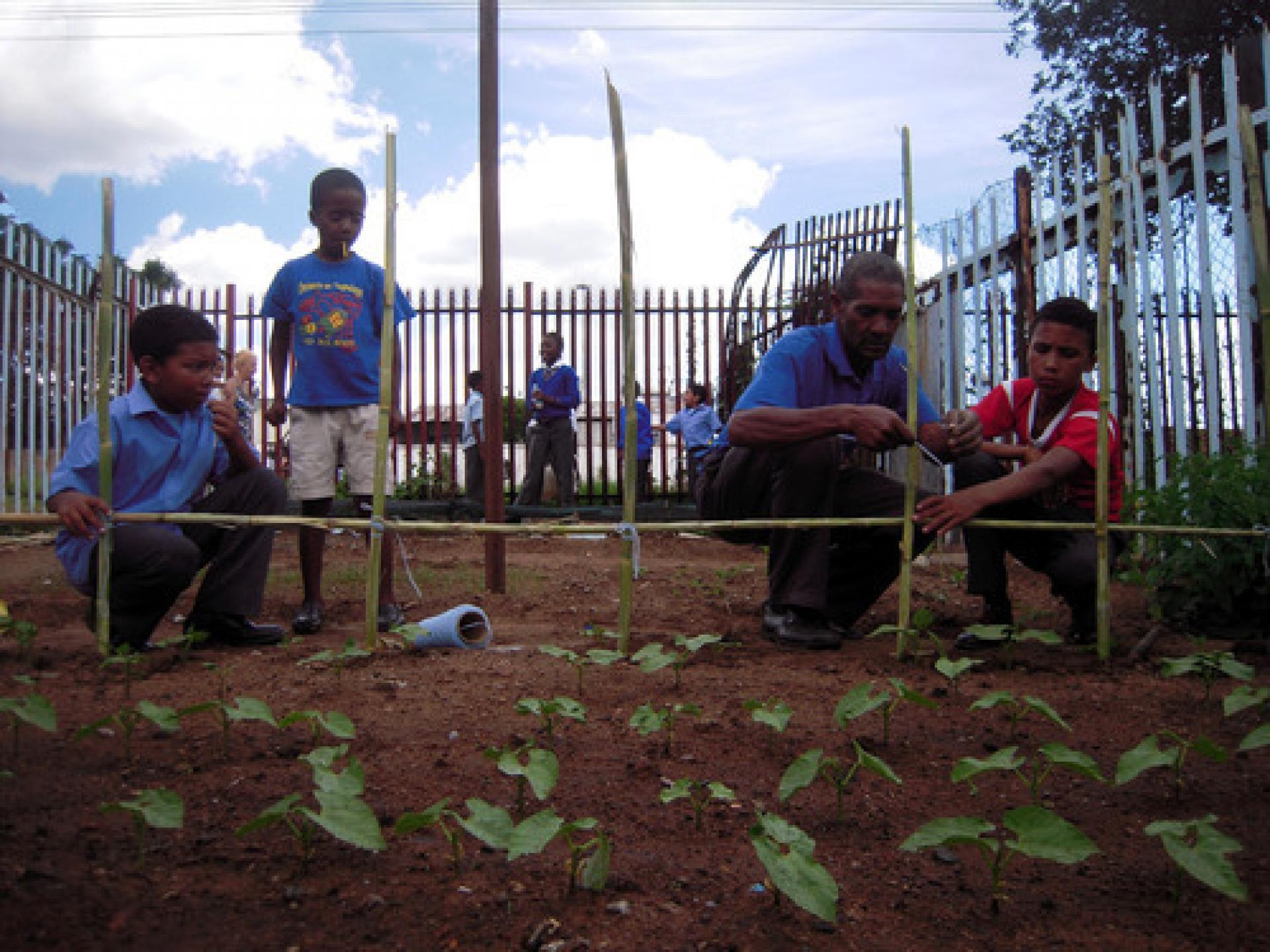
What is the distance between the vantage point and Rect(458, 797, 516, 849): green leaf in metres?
1.44

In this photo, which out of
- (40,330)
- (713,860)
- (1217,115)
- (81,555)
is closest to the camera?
(713,860)

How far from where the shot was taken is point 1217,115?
12.9 m

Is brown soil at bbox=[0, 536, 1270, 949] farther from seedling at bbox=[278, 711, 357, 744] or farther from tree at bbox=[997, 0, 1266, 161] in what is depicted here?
tree at bbox=[997, 0, 1266, 161]

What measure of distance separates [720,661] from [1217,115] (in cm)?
1344

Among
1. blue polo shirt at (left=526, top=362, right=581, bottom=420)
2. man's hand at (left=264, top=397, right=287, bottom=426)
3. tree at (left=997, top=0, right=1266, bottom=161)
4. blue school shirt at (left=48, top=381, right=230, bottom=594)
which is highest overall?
tree at (left=997, top=0, right=1266, bottom=161)

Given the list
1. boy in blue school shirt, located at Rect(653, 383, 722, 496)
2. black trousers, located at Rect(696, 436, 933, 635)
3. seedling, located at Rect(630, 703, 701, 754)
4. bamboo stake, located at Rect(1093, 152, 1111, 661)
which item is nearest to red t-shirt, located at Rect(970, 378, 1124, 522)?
bamboo stake, located at Rect(1093, 152, 1111, 661)

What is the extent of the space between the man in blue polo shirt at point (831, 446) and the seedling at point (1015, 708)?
840mm

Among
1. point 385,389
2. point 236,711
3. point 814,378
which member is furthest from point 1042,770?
point 385,389

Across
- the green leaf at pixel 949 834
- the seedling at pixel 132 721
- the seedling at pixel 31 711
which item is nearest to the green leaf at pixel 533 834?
the green leaf at pixel 949 834

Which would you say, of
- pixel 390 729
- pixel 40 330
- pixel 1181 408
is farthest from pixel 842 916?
pixel 40 330

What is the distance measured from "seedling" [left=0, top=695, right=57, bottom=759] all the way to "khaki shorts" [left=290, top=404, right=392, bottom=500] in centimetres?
174

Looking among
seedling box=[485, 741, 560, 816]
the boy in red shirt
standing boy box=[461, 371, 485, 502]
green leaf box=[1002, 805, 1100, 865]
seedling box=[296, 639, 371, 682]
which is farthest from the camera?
standing boy box=[461, 371, 485, 502]

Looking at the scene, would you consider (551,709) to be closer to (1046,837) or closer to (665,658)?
(665,658)

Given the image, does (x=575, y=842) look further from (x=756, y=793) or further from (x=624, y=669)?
(x=624, y=669)
